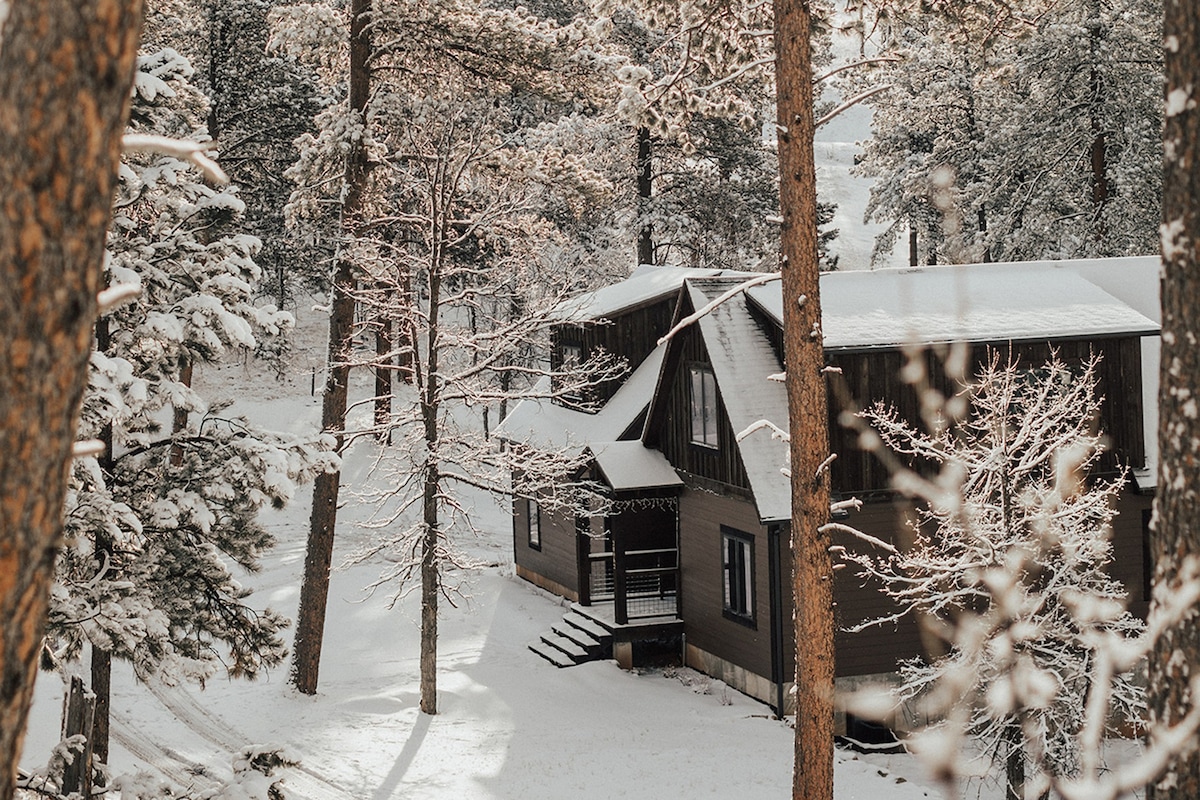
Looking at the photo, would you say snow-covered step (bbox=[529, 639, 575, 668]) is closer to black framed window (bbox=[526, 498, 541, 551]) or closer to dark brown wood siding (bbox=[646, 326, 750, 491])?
dark brown wood siding (bbox=[646, 326, 750, 491])

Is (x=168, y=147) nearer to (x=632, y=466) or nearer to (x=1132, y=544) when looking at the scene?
(x=632, y=466)

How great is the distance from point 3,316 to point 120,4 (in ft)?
2.79

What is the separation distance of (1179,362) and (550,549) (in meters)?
23.3

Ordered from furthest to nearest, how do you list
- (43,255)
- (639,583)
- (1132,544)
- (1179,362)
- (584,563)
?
(639,583)
(584,563)
(1132,544)
(1179,362)
(43,255)

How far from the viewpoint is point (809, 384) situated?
31.7ft

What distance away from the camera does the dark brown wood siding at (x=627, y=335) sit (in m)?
25.2

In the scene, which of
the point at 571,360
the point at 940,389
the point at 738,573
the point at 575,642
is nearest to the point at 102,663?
the point at 738,573

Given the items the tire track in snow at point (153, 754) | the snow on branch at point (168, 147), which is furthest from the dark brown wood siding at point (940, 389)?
the snow on branch at point (168, 147)

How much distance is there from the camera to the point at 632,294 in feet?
86.2

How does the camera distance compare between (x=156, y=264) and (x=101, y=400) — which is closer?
(x=101, y=400)

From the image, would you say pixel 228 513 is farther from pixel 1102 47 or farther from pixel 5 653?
pixel 1102 47

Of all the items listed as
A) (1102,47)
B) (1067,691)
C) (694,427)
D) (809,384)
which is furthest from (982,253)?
(809,384)

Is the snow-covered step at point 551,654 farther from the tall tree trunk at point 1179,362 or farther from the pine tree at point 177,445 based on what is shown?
the tall tree trunk at point 1179,362

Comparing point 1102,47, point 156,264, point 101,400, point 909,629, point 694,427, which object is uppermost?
point 1102,47
